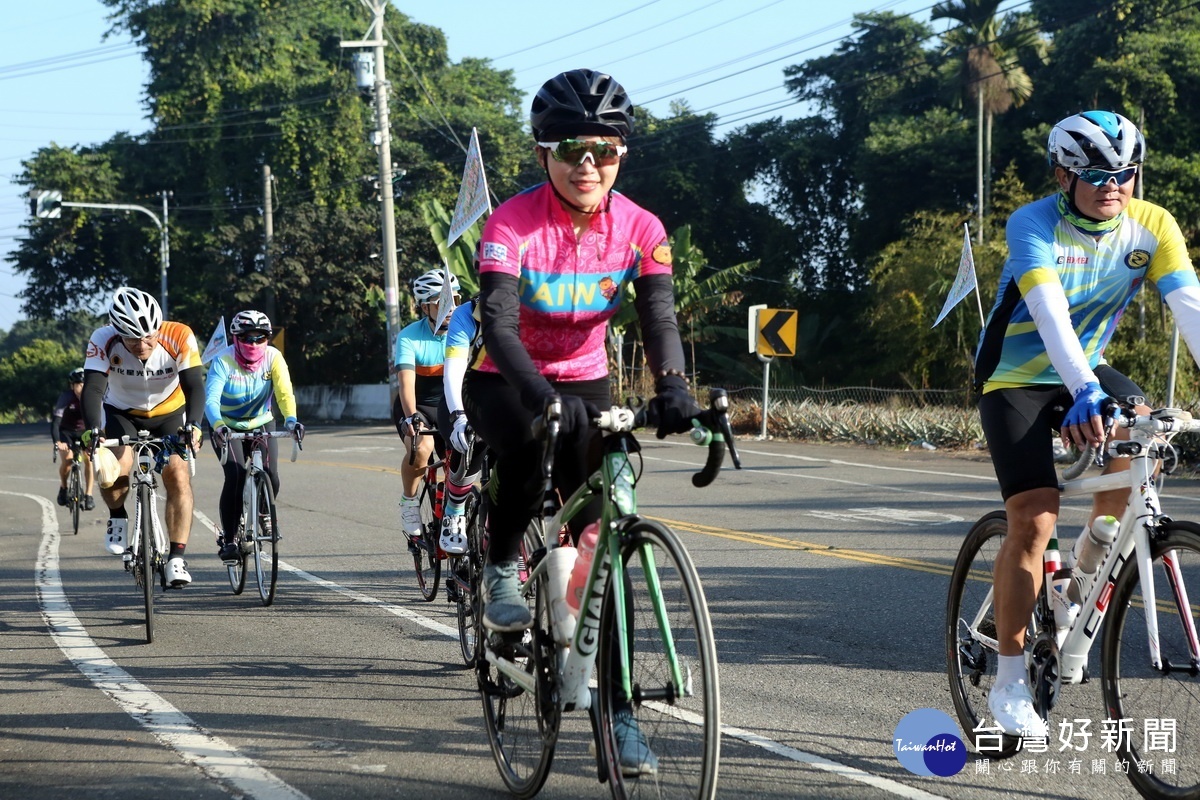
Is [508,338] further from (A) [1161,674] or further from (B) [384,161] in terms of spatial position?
(B) [384,161]

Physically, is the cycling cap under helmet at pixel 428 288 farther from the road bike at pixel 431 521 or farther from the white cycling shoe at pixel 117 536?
the white cycling shoe at pixel 117 536

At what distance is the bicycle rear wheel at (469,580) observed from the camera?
613 centimetres

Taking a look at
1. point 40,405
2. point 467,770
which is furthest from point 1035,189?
point 40,405

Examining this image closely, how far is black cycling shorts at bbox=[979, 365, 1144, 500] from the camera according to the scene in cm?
443

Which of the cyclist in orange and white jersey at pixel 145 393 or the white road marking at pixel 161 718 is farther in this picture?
the cyclist in orange and white jersey at pixel 145 393

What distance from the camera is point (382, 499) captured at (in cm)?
1644

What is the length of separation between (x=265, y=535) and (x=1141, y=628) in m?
6.45

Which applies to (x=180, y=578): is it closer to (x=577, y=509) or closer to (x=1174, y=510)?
(x=577, y=509)

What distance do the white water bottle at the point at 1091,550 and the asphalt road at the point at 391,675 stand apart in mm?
449

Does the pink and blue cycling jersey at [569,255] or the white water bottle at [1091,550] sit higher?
the pink and blue cycling jersey at [569,255]

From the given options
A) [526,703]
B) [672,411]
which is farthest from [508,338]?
[526,703]

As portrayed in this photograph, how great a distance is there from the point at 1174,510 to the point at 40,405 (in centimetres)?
6635

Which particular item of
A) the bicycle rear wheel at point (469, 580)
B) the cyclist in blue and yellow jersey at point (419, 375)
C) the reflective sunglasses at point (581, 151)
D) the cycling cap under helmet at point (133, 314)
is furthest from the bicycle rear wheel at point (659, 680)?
the cycling cap under helmet at point (133, 314)

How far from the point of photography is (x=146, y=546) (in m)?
8.16
